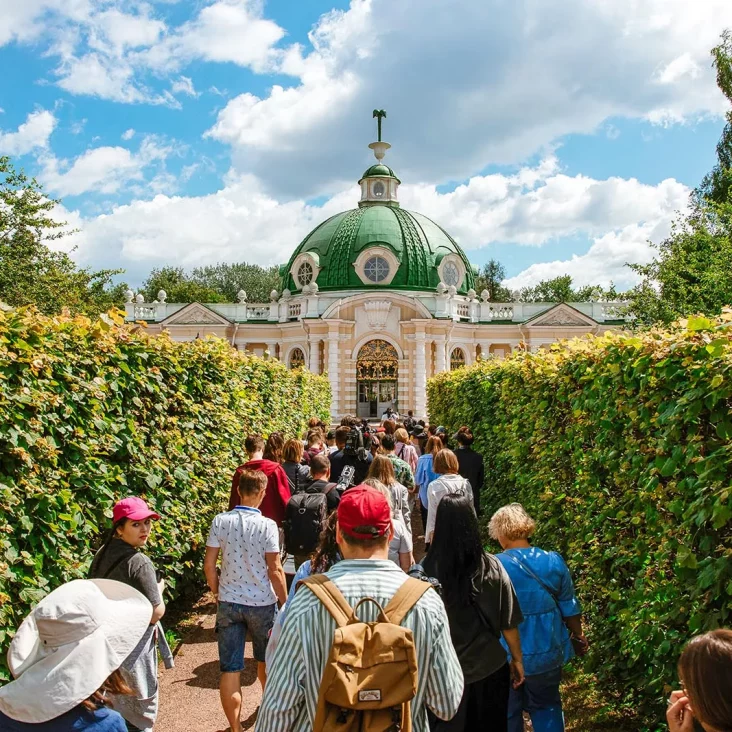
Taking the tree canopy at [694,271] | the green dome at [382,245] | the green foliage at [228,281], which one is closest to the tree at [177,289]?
the green foliage at [228,281]

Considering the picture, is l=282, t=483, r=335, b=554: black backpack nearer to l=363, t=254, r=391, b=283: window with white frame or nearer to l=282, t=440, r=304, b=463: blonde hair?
l=282, t=440, r=304, b=463: blonde hair

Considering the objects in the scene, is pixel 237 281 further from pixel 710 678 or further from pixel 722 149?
pixel 710 678

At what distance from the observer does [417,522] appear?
1381 cm

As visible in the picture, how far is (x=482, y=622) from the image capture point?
3.82 m

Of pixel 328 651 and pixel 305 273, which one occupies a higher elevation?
pixel 305 273

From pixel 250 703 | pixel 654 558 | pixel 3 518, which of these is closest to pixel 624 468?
pixel 654 558

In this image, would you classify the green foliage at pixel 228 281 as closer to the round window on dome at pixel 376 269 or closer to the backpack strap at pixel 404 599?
the round window on dome at pixel 376 269

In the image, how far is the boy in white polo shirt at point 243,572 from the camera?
5.05 m

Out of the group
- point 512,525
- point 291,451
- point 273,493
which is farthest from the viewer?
point 291,451

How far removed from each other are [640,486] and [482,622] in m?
1.71

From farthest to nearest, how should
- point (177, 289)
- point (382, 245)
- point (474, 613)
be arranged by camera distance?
1. point (177, 289)
2. point (382, 245)
3. point (474, 613)

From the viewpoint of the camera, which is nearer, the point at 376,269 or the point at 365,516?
the point at 365,516

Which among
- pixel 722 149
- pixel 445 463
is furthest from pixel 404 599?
pixel 722 149

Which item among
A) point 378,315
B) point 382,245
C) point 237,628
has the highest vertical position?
point 382,245
